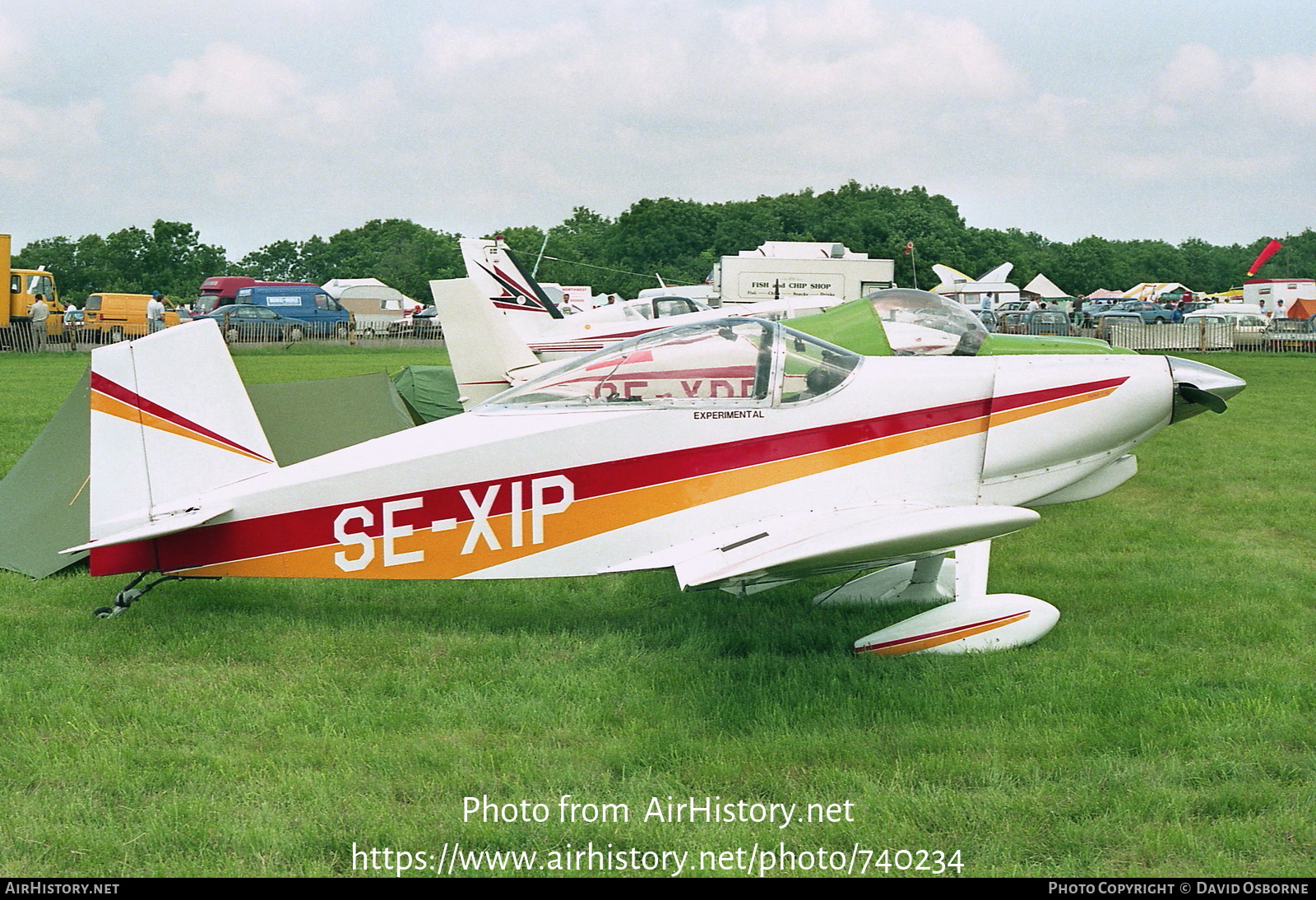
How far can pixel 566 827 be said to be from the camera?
339 cm

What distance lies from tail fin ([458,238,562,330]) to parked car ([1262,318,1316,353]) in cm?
2649

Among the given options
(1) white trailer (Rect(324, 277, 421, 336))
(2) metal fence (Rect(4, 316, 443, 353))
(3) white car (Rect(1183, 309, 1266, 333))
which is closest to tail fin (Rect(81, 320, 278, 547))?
(2) metal fence (Rect(4, 316, 443, 353))

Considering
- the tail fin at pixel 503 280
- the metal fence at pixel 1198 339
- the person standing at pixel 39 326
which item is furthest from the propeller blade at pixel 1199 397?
the person standing at pixel 39 326

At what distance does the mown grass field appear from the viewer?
10.9ft

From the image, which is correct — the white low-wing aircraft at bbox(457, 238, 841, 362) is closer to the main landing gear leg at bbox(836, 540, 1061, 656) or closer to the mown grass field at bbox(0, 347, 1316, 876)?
the mown grass field at bbox(0, 347, 1316, 876)

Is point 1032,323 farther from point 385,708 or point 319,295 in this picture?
point 385,708

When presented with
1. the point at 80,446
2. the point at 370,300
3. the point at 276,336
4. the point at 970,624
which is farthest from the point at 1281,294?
the point at 80,446

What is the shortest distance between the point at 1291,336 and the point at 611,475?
3411cm

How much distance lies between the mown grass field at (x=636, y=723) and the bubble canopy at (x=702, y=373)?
1.25 m

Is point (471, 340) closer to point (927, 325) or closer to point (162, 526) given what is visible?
point (927, 325)

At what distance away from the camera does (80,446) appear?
23.0 feet

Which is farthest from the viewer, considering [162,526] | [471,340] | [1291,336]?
[1291,336]

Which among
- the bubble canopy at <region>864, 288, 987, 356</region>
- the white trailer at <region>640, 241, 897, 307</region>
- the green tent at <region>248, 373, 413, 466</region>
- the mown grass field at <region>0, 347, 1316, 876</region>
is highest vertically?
the white trailer at <region>640, 241, 897, 307</region>

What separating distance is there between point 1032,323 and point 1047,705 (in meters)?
34.8
